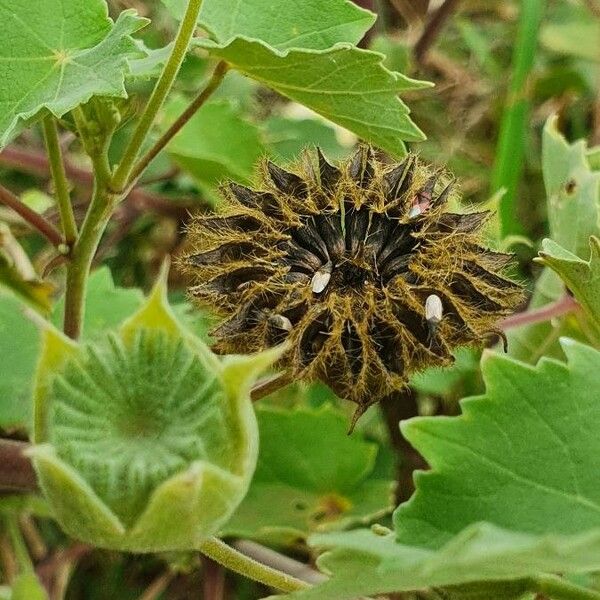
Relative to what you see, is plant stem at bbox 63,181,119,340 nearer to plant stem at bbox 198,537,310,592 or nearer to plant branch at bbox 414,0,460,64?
plant stem at bbox 198,537,310,592

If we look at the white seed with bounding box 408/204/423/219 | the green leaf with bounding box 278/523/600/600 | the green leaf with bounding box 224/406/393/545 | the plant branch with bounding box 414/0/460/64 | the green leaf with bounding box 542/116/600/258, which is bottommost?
the green leaf with bounding box 224/406/393/545

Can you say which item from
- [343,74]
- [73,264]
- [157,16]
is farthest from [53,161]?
[157,16]

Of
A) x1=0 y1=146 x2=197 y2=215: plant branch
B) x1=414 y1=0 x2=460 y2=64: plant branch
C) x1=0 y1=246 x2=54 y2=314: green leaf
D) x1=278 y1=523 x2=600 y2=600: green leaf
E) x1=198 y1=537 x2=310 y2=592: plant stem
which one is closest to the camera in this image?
x1=278 y1=523 x2=600 y2=600: green leaf

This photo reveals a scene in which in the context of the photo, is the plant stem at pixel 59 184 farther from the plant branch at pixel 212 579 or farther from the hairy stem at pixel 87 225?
the plant branch at pixel 212 579

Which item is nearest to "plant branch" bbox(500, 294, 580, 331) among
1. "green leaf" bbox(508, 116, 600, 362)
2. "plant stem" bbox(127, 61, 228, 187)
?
"green leaf" bbox(508, 116, 600, 362)

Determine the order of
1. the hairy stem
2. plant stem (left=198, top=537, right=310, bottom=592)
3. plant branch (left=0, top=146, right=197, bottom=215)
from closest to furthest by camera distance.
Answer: plant stem (left=198, top=537, right=310, bottom=592) → the hairy stem → plant branch (left=0, top=146, right=197, bottom=215)

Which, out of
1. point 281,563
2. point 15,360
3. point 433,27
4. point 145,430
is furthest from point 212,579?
point 433,27

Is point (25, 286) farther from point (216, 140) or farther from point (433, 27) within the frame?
point (433, 27)
